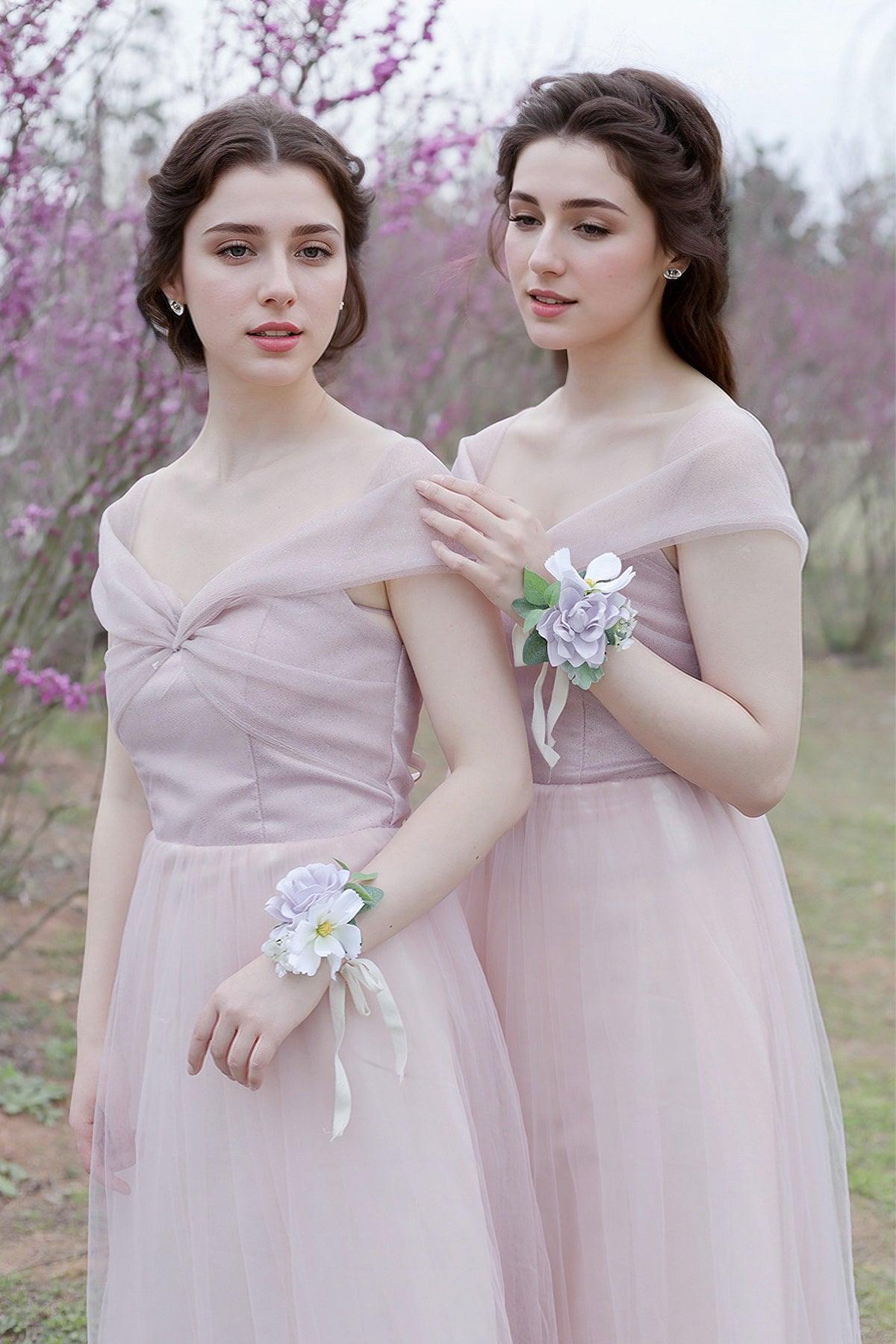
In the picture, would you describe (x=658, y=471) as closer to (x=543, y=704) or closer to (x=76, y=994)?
(x=543, y=704)

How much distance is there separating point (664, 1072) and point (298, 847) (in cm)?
60

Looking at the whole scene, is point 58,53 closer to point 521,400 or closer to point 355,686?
point 355,686

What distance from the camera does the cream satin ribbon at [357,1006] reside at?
1.69m

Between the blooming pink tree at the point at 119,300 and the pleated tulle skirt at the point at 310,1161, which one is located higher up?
the blooming pink tree at the point at 119,300

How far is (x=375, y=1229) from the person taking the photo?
5.59 ft

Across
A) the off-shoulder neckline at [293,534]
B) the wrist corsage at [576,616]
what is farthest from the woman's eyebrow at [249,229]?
the wrist corsage at [576,616]

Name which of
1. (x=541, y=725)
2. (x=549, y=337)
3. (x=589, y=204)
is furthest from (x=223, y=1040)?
(x=589, y=204)

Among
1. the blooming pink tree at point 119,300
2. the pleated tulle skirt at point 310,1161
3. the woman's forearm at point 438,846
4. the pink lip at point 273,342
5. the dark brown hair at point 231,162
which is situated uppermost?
the blooming pink tree at point 119,300

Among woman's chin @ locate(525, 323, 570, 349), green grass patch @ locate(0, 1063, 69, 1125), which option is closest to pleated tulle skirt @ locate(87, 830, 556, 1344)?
woman's chin @ locate(525, 323, 570, 349)

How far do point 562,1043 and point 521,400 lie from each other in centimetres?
571

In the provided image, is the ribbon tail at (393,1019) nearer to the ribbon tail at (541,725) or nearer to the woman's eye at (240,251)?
the ribbon tail at (541,725)

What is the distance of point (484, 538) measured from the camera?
179 cm

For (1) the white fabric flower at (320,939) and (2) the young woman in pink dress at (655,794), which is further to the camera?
(2) the young woman in pink dress at (655,794)

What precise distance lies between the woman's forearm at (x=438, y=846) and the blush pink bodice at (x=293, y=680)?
103 millimetres
